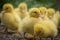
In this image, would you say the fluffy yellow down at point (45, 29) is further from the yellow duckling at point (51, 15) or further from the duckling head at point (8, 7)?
the duckling head at point (8, 7)

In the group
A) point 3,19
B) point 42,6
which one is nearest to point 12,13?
point 3,19

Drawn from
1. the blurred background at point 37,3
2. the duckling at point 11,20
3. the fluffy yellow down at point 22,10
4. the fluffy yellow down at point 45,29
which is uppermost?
the blurred background at point 37,3

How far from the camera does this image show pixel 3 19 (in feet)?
5.88

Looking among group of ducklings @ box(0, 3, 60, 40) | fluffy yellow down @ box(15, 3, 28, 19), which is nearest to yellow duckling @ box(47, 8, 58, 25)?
group of ducklings @ box(0, 3, 60, 40)

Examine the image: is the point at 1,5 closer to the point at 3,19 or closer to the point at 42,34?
the point at 3,19

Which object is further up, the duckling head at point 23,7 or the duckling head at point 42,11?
the duckling head at point 23,7

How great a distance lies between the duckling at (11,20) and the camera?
5.85 ft

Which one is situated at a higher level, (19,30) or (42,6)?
(42,6)

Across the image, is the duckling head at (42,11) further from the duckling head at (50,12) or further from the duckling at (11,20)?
the duckling at (11,20)

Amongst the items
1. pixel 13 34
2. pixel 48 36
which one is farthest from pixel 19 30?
pixel 48 36

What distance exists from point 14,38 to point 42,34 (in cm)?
18

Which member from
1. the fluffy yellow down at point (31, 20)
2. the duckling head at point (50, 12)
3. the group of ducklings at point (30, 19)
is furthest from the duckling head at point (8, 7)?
the duckling head at point (50, 12)

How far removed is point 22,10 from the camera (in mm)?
1806

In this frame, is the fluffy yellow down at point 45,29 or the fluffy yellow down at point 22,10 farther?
the fluffy yellow down at point 22,10
